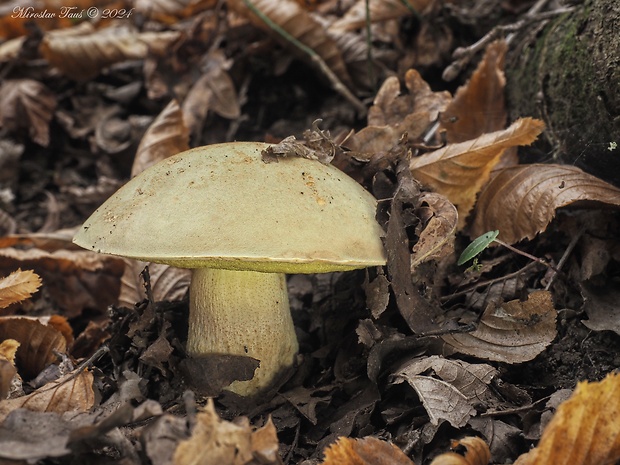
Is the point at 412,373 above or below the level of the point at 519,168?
below

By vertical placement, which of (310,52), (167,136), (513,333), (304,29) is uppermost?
(304,29)

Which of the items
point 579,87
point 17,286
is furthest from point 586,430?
point 17,286

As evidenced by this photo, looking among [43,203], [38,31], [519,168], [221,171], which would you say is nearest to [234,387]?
[221,171]

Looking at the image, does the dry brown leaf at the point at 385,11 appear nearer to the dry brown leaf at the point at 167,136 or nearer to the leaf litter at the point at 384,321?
the leaf litter at the point at 384,321

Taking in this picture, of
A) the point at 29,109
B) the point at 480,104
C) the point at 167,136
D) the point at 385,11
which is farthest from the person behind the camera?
the point at 29,109

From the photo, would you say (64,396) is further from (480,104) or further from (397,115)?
A: (480,104)

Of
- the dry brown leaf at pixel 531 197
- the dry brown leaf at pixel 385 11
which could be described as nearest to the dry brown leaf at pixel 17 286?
the dry brown leaf at pixel 531 197

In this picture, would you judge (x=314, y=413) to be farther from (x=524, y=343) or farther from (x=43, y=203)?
(x=43, y=203)

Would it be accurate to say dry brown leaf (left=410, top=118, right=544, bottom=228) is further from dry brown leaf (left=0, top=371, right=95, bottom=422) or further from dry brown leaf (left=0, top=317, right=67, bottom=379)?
dry brown leaf (left=0, top=317, right=67, bottom=379)
